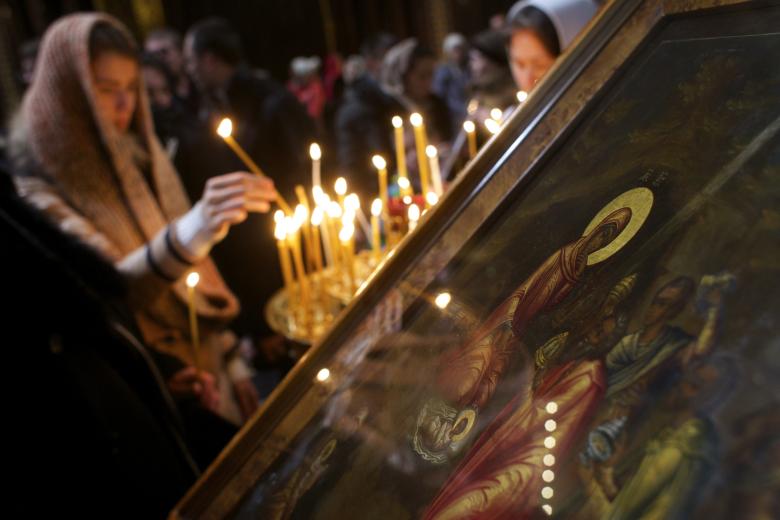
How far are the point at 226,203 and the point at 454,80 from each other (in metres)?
Answer: 5.35

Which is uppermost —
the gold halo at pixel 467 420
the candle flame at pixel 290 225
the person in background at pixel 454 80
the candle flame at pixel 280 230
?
the gold halo at pixel 467 420

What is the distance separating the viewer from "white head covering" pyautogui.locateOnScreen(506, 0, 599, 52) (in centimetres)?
187

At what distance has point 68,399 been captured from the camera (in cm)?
127

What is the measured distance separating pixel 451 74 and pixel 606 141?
20.4 ft

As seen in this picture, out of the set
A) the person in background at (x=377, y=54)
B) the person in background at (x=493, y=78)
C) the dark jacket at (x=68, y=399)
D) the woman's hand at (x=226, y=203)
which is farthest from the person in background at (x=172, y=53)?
the dark jacket at (x=68, y=399)

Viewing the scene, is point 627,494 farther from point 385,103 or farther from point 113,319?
point 385,103

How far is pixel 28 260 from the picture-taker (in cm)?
124

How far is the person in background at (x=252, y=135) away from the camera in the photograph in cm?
380

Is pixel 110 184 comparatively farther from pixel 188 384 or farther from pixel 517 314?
pixel 517 314

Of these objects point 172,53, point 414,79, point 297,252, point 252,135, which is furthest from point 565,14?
point 172,53

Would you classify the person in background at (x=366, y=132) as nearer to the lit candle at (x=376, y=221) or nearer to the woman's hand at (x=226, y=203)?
the lit candle at (x=376, y=221)

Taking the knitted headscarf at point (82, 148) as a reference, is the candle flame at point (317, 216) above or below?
below

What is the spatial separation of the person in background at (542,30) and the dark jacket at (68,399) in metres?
1.30

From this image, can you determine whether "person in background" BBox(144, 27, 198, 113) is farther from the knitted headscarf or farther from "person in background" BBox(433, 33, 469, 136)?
the knitted headscarf
